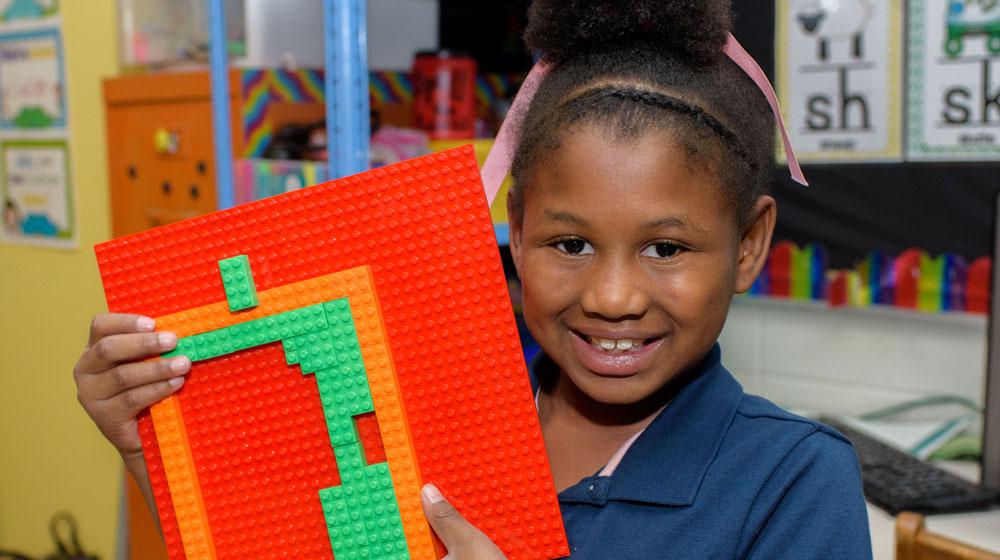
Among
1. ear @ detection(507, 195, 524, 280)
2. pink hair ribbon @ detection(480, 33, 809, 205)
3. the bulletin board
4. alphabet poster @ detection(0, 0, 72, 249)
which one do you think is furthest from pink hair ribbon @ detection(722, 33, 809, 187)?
alphabet poster @ detection(0, 0, 72, 249)

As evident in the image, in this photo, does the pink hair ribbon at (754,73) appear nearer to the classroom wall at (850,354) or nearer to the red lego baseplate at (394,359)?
the red lego baseplate at (394,359)

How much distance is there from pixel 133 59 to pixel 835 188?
5.43 feet

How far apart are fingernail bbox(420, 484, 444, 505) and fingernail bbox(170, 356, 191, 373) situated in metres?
0.22

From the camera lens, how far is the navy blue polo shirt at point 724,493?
73 cm

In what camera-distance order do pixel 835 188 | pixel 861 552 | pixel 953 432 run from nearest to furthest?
pixel 861 552 < pixel 953 432 < pixel 835 188

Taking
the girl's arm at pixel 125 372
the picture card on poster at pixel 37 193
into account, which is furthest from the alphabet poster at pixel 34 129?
the girl's arm at pixel 125 372

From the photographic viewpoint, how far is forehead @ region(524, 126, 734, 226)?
29.2 inches

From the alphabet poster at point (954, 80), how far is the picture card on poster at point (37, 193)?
2104 millimetres

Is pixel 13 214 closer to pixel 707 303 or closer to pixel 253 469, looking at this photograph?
pixel 253 469

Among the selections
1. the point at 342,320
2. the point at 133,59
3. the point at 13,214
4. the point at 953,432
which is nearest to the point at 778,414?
the point at 342,320

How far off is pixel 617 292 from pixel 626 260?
0.03 meters

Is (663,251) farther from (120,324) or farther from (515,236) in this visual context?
(120,324)

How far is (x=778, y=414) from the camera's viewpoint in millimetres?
813

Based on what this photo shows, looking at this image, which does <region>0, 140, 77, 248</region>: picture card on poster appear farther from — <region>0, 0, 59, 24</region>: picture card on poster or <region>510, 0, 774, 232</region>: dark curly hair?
<region>510, 0, 774, 232</region>: dark curly hair
